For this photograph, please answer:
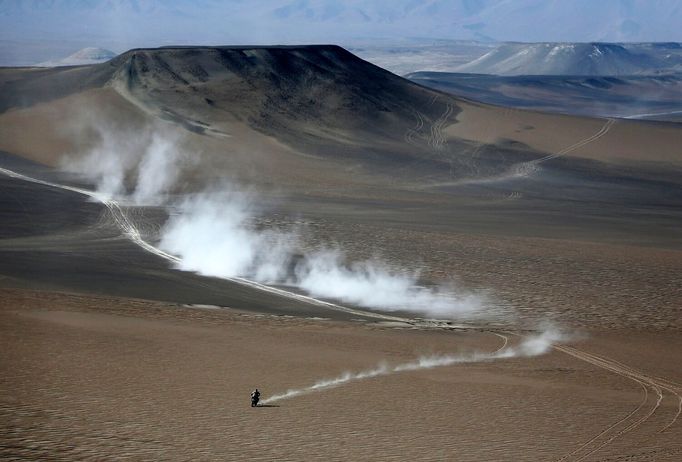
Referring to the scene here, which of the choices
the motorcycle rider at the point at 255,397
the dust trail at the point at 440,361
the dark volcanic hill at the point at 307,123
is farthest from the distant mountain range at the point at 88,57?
the motorcycle rider at the point at 255,397

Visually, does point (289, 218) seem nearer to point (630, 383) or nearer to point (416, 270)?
point (416, 270)

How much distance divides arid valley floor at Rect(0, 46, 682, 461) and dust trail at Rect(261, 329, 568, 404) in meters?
0.08

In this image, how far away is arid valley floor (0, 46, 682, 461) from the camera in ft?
46.0

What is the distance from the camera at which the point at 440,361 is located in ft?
61.5

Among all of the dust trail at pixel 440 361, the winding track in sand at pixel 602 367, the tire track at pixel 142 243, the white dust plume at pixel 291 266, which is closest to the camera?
the winding track in sand at pixel 602 367

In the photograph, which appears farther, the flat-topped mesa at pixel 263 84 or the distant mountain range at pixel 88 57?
the distant mountain range at pixel 88 57

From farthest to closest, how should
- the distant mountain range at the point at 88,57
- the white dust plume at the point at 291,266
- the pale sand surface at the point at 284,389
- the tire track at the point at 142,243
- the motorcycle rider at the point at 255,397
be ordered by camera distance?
the distant mountain range at the point at 88,57 < the white dust plume at the point at 291,266 < the tire track at the point at 142,243 < the motorcycle rider at the point at 255,397 < the pale sand surface at the point at 284,389

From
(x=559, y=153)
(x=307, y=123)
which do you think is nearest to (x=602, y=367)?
(x=559, y=153)

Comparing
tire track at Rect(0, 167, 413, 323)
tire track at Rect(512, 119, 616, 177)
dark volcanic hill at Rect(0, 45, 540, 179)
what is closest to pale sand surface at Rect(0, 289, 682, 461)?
tire track at Rect(0, 167, 413, 323)

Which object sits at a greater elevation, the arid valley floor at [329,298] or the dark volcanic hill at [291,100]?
the dark volcanic hill at [291,100]

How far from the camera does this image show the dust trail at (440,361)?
1622 cm

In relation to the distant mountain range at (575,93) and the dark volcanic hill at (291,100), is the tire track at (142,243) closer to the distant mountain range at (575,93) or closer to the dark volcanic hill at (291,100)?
the dark volcanic hill at (291,100)

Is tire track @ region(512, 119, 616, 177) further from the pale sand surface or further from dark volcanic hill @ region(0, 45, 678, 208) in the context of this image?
the pale sand surface

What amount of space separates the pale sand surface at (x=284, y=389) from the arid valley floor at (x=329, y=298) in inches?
2.4
